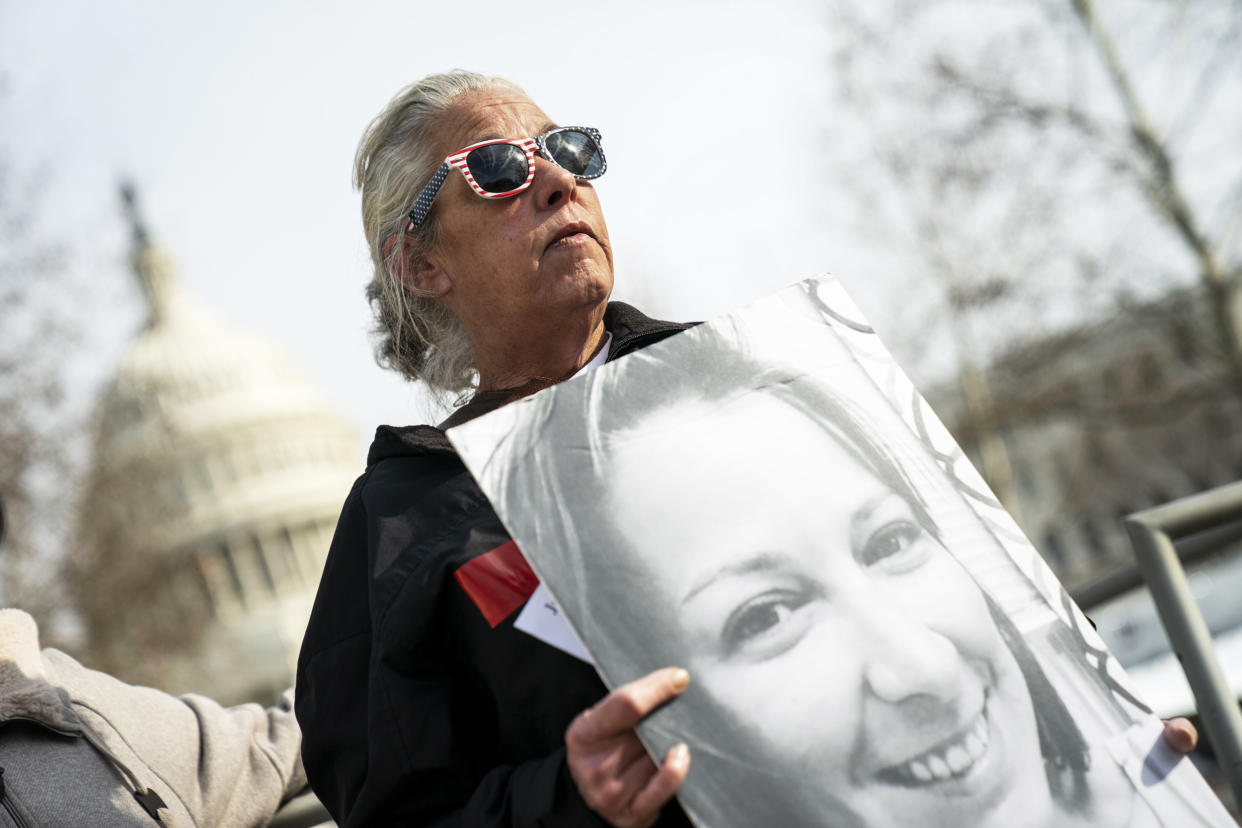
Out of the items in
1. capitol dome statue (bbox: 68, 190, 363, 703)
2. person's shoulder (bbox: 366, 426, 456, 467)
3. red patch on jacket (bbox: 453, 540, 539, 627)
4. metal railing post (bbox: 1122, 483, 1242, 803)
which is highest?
person's shoulder (bbox: 366, 426, 456, 467)

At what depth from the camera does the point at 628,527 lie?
51.6 inches

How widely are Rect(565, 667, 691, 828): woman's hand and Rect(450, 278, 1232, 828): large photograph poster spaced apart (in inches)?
0.9

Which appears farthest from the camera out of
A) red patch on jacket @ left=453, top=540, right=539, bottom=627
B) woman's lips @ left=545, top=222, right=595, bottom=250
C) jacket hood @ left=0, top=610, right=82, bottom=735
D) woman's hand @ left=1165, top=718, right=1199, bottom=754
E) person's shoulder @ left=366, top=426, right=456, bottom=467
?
jacket hood @ left=0, top=610, right=82, bottom=735

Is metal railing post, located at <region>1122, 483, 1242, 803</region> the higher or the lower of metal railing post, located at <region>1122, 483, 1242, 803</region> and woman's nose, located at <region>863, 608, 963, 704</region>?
the lower

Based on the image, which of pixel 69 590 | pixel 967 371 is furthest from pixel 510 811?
pixel 967 371

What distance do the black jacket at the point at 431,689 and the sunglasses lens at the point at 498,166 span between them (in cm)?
43

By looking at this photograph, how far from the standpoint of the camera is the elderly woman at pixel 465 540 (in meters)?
1.35

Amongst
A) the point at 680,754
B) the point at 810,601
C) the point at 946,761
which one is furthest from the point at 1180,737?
the point at 680,754

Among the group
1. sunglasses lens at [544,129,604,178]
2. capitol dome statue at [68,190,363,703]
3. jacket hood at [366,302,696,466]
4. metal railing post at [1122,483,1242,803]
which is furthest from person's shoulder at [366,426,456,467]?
capitol dome statue at [68,190,363,703]

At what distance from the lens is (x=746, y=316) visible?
1.46m

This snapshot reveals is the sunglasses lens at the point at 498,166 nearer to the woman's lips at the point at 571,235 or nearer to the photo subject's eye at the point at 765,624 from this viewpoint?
the woman's lips at the point at 571,235

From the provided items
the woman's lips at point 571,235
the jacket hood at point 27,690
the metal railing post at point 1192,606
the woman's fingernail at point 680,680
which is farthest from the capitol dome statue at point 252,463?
the woman's fingernail at point 680,680

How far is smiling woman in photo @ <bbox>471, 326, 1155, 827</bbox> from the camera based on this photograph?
1221 mm

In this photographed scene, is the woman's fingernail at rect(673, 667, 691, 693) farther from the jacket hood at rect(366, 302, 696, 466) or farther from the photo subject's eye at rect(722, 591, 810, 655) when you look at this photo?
the jacket hood at rect(366, 302, 696, 466)
